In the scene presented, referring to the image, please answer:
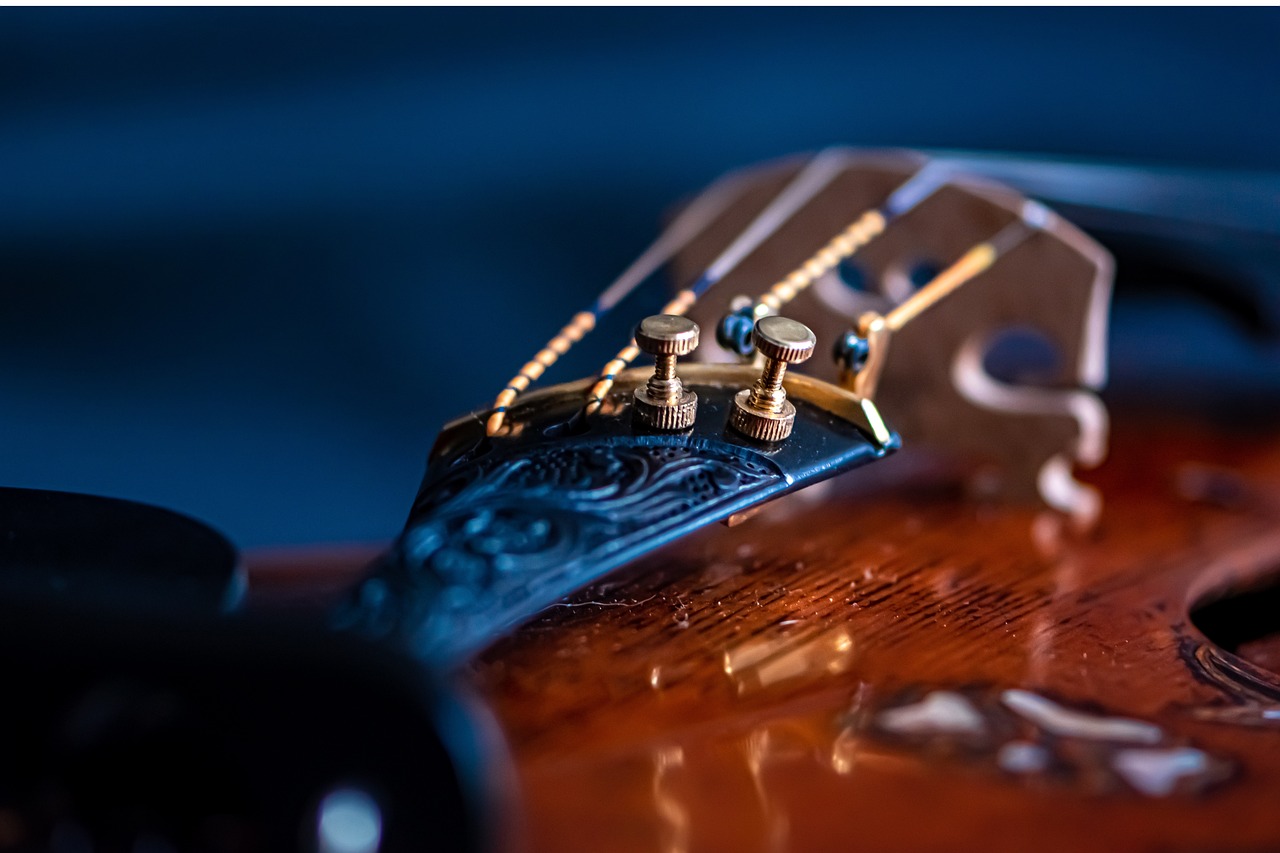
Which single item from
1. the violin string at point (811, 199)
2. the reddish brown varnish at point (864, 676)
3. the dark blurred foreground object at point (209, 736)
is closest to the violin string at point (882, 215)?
the violin string at point (811, 199)

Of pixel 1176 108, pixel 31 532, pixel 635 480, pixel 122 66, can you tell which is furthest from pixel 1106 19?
pixel 31 532

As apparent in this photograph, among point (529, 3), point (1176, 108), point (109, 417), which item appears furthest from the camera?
point (1176, 108)

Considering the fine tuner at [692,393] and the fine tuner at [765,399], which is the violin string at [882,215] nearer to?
the fine tuner at [765,399]

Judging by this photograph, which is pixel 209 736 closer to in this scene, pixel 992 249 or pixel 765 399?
pixel 765 399

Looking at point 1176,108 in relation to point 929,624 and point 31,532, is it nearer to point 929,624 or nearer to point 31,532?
point 929,624

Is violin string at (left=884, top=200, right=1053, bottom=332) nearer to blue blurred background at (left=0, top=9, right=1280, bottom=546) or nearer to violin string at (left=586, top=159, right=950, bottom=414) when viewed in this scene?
violin string at (left=586, top=159, right=950, bottom=414)

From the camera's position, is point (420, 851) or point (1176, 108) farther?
point (1176, 108)

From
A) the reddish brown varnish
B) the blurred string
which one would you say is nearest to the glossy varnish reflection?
the reddish brown varnish

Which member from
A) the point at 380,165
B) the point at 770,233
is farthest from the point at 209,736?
the point at 380,165

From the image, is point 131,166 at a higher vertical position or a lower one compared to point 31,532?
higher
